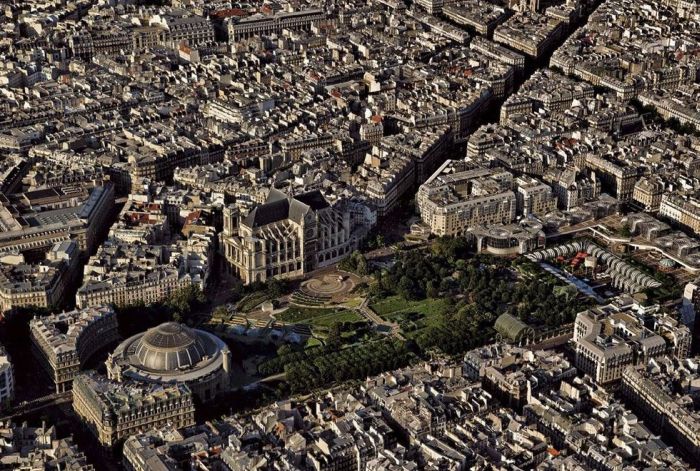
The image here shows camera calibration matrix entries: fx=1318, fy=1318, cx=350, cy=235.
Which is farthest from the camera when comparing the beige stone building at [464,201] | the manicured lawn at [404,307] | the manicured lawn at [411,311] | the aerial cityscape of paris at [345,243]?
the beige stone building at [464,201]

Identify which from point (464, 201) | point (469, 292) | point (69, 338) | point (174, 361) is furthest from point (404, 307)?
point (69, 338)

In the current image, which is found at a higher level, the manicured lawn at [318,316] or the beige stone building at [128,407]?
the beige stone building at [128,407]

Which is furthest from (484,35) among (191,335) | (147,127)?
(191,335)

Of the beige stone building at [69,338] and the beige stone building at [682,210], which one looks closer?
the beige stone building at [69,338]

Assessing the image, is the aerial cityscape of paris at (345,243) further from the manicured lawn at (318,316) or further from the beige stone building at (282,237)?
the manicured lawn at (318,316)

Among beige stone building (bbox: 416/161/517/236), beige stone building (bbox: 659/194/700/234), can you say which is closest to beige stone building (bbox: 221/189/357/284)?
beige stone building (bbox: 416/161/517/236)

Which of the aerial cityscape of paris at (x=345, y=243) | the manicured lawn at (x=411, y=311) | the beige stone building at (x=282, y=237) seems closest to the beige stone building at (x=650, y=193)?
the aerial cityscape of paris at (x=345, y=243)

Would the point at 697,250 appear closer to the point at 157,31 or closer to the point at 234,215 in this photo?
the point at 234,215
